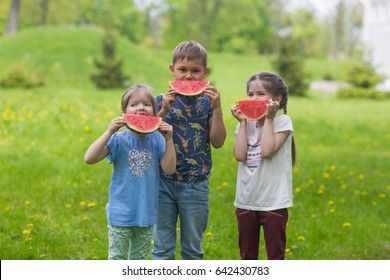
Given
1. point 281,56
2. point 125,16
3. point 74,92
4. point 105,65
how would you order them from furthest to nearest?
point 125,16, point 281,56, point 105,65, point 74,92

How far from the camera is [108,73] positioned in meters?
20.8

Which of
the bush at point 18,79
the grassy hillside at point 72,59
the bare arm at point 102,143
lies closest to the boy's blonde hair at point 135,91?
the bare arm at point 102,143

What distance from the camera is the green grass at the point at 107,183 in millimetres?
5633

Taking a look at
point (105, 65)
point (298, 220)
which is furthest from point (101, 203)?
point (105, 65)

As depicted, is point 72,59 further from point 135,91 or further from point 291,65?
point 135,91

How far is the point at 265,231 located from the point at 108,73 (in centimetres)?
1746

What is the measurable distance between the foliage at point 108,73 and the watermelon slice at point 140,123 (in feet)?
56.9

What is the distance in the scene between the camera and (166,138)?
3.71 metres

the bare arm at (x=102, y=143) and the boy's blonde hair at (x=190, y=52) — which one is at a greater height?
the boy's blonde hair at (x=190, y=52)

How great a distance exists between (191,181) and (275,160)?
1.92 ft

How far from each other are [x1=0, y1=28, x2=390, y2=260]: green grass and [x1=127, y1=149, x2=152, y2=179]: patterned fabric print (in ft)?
5.48

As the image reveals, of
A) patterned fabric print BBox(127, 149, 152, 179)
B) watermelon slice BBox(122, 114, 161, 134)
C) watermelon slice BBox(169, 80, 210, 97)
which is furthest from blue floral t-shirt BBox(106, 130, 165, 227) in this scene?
watermelon slice BBox(169, 80, 210, 97)

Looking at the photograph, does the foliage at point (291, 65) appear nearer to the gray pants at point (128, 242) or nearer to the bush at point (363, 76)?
Answer: the bush at point (363, 76)

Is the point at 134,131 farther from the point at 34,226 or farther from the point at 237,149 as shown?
the point at 34,226
